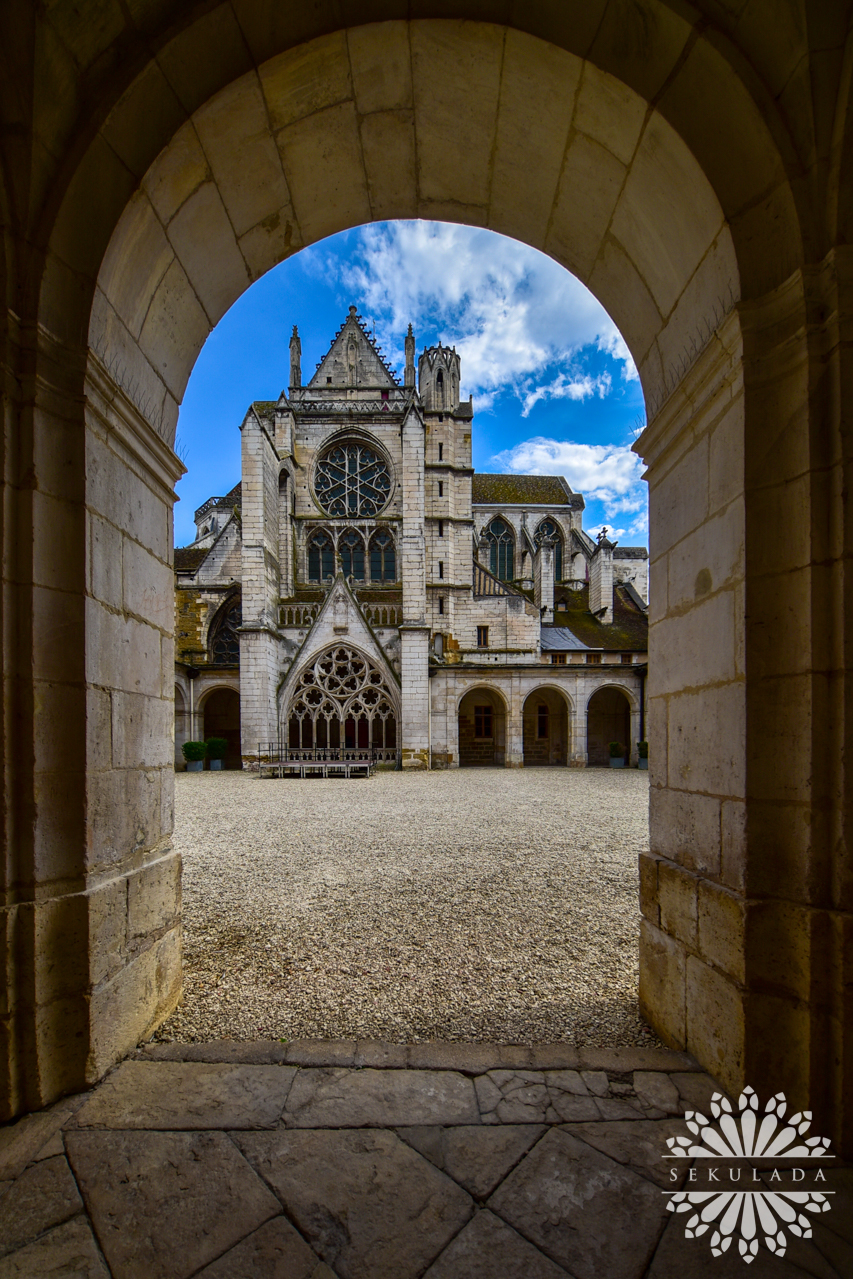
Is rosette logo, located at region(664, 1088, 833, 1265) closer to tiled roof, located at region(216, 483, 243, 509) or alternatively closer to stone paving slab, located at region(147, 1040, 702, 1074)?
stone paving slab, located at region(147, 1040, 702, 1074)

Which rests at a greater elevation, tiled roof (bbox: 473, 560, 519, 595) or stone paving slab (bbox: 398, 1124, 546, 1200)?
tiled roof (bbox: 473, 560, 519, 595)

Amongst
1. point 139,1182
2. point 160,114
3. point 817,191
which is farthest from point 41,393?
point 817,191

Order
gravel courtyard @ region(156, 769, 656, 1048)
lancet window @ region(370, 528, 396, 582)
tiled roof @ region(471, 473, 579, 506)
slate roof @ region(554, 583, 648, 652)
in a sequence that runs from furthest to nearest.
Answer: tiled roof @ region(471, 473, 579, 506) → lancet window @ region(370, 528, 396, 582) → slate roof @ region(554, 583, 648, 652) → gravel courtyard @ region(156, 769, 656, 1048)

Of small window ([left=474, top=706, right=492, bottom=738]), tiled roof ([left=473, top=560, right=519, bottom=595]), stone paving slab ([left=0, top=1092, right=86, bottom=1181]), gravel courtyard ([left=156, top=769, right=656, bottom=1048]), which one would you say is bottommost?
small window ([left=474, top=706, right=492, bottom=738])

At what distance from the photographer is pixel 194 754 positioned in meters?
15.1

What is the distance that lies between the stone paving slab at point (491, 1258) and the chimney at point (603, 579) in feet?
61.9

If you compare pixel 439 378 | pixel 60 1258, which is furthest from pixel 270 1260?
pixel 439 378

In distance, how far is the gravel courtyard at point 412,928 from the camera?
87.5 inches

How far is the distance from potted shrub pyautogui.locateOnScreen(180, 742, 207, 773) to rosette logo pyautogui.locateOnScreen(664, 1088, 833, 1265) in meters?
15.4

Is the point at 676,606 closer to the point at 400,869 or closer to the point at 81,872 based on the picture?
the point at 81,872

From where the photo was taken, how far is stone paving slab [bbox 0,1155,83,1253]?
1.22 metres

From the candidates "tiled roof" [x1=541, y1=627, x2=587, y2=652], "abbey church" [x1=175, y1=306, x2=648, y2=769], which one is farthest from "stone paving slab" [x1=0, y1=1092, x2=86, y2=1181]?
"tiled roof" [x1=541, y1=627, x2=587, y2=652]

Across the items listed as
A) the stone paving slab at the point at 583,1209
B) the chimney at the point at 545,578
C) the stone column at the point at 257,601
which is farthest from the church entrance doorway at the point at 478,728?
the stone paving slab at the point at 583,1209

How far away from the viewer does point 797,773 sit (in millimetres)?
1558
